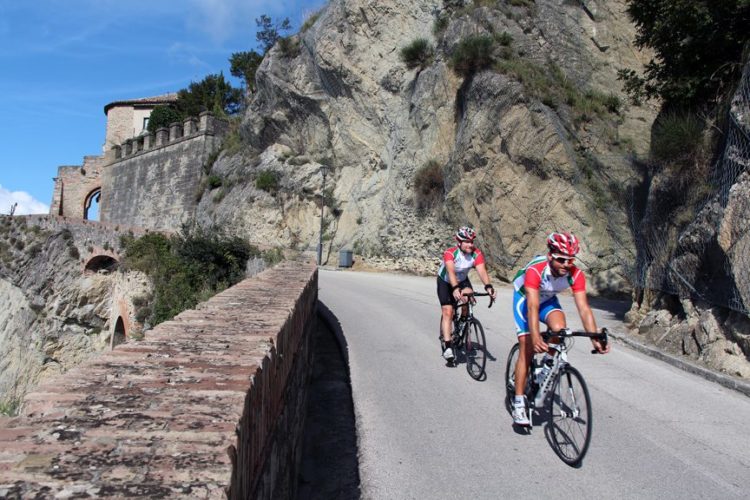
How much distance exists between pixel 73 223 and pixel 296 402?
28.0m

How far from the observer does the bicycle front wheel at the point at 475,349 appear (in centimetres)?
721

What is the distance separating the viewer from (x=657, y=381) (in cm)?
737

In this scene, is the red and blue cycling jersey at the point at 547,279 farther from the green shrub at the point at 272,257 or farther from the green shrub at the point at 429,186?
the green shrub at the point at 429,186

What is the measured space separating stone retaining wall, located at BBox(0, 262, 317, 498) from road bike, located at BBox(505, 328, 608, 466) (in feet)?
8.26

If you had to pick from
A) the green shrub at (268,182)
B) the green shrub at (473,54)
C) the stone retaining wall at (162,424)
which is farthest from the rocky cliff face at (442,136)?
the stone retaining wall at (162,424)

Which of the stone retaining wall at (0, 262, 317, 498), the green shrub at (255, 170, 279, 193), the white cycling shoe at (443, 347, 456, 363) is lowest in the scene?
the white cycling shoe at (443, 347, 456, 363)

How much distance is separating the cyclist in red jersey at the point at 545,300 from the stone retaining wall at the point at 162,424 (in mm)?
2494

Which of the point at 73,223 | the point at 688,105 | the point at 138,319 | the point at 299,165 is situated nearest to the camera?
the point at 688,105

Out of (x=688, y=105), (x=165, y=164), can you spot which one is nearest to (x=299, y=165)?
(x=165, y=164)

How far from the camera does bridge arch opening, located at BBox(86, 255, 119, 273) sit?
1008 inches

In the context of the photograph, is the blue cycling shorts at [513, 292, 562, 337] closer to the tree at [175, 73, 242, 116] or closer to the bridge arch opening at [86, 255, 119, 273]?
the bridge arch opening at [86, 255, 119, 273]

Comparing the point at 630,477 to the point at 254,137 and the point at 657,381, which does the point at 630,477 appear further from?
the point at 254,137

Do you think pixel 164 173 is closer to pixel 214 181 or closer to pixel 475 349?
pixel 214 181

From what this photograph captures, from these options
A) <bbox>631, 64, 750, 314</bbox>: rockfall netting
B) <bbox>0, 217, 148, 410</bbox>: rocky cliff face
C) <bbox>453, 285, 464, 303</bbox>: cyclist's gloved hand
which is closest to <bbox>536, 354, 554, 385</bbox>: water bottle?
<bbox>453, 285, 464, 303</bbox>: cyclist's gloved hand
